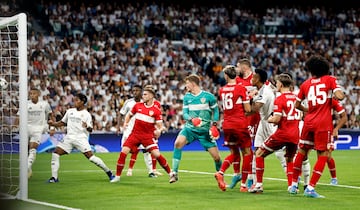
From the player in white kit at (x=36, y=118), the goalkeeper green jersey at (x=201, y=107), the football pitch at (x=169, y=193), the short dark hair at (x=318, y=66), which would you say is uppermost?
the short dark hair at (x=318, y=66)

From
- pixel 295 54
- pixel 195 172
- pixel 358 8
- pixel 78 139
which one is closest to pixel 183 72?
pixel 295 54

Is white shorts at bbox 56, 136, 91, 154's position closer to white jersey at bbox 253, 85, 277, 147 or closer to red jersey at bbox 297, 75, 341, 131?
white jersey at bbox 253, 85, 277, 147

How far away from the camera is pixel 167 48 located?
1480 inches

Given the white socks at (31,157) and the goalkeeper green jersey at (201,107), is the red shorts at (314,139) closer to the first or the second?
the goalkeeper green jersey at (201,107)

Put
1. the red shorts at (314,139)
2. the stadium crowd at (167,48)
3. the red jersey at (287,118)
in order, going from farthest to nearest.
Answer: the stadium crowd at (167,48) < the red jersey at (287,118) < the red shorts at (314,139)

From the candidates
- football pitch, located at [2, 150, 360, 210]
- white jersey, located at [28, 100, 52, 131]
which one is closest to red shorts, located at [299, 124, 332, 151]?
football pitch, located at [2, 150, 360, 210]

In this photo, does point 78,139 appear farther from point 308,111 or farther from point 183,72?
point 183,72

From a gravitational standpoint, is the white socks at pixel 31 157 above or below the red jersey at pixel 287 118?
below

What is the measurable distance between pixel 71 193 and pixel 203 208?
3.30m

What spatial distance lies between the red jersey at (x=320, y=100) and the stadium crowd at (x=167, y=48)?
57.9 ft

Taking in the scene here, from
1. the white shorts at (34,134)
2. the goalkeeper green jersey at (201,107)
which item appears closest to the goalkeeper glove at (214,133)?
the goalkeeper green jersey at (201,107)

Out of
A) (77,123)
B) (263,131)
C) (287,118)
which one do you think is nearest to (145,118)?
(77,123)

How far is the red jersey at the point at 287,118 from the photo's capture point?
13.6 meters

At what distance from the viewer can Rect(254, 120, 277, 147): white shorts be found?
14.9 m
